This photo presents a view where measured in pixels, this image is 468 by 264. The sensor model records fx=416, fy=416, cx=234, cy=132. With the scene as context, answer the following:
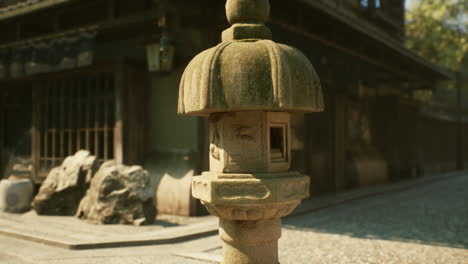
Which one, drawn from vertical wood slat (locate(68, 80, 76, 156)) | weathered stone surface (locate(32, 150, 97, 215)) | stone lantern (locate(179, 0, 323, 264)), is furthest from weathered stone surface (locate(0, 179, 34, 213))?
stone lantern (locate(179, 0, 323, 264))

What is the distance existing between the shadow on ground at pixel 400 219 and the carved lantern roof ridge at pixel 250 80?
14.1 feet

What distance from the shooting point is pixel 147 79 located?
1023 centimetres

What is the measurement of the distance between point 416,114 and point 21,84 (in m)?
16.4

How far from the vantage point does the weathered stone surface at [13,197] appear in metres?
9.55

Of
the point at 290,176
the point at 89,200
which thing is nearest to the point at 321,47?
Result: the point at 89,200

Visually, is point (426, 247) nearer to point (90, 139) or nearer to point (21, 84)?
point (90, 139)

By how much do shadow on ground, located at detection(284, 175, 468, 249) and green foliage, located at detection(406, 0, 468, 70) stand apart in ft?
41.7

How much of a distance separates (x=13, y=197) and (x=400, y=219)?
873 centimetres

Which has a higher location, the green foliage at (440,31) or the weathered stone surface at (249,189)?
the green foliage at (440,31)

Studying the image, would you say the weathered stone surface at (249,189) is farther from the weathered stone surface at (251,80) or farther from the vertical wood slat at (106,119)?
the vertical wood slat at (106,119)

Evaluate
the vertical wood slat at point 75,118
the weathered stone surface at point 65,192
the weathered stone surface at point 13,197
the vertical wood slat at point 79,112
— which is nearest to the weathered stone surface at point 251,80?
the weathered stone surface at point 65,192

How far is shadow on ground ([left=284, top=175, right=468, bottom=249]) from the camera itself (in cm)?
743

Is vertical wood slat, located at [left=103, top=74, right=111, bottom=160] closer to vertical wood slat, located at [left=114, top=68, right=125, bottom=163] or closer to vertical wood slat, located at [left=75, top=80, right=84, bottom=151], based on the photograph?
vertical wood slat, located at [left=114, top=68, right=125, bottom=163]

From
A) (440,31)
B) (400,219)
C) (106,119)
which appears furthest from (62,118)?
(440,31)
